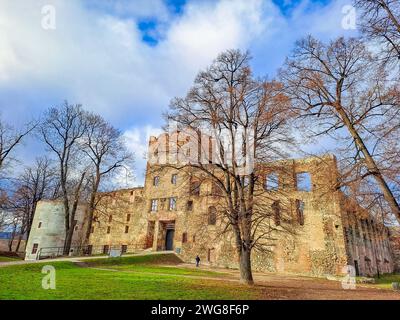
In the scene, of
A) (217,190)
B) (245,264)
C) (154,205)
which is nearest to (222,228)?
(217,190)

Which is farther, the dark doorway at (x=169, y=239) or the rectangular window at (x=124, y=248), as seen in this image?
the rectangular window at (x=124, y=248)

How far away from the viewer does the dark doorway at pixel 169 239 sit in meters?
33.5

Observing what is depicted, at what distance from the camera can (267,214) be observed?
1399cm

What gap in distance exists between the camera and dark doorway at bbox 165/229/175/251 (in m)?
33.5

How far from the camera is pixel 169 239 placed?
33875 mm

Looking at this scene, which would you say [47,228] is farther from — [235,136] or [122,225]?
[235,136]

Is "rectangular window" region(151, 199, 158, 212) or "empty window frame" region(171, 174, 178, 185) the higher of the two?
"empty window frame" region(171, 174, 178, 185)

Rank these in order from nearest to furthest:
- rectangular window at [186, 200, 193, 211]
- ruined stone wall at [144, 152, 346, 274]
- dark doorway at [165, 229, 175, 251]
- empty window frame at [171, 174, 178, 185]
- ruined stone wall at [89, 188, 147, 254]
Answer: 1. ruined stone wall at [144, 152, 346, 274]
2. rectangular window at [186, 200, 193, 211]
3. dark doorway at [165, 229, 175, 251]
4. empty window frame at [171, 174, 178, 185]
5. ruined stone wall at [89, 188, 147, 254]

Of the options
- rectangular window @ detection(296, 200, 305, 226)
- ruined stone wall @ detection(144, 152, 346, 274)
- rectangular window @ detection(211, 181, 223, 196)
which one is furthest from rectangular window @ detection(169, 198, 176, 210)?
rectangular window @ detection(296, 200, 305, 226)

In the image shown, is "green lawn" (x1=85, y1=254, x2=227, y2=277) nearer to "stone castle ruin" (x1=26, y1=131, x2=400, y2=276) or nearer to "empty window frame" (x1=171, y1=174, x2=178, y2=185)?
"stone castle ruin" (x1=26, y1=131, x2=400, y2=276)

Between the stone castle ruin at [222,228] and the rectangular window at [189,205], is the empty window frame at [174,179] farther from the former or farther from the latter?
the rectangular window at [189,205]

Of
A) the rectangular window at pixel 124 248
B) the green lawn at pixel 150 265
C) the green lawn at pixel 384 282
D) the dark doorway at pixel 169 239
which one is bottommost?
the green lawn at pixel 384 282

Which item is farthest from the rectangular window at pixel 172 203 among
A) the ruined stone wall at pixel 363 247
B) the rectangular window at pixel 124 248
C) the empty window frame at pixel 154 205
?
the ruined stone wall at pixel 363 247
